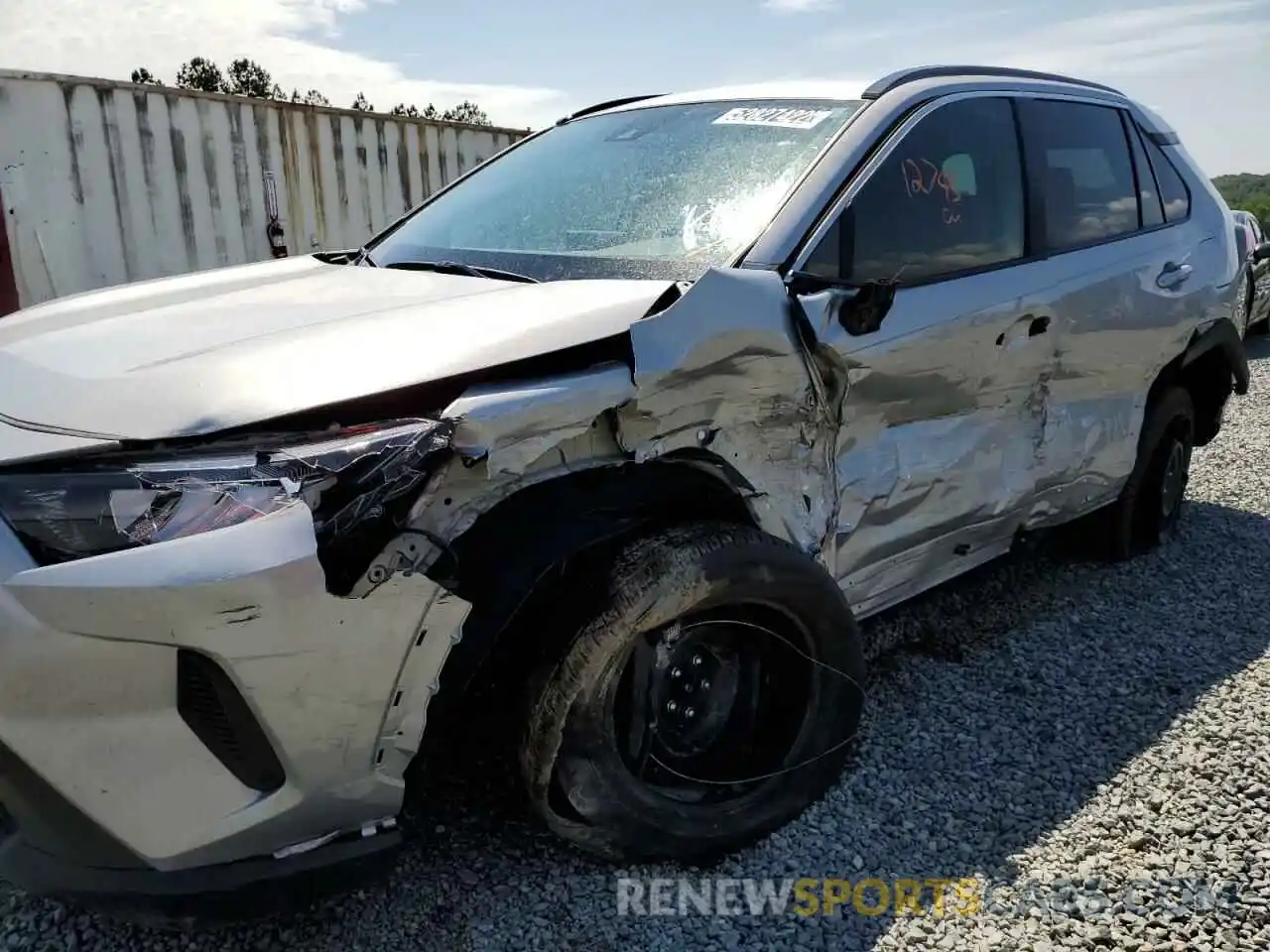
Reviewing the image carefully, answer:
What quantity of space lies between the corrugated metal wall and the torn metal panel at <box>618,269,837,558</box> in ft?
21.5

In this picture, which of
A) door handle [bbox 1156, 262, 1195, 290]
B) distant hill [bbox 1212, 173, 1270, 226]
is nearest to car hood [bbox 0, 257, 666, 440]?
door handle [bbox 1156, 262, 1195, 290]

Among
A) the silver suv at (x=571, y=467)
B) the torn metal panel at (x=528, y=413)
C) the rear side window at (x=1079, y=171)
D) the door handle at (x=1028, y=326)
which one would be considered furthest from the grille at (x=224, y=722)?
the rear side window at (x=1079, y=171)

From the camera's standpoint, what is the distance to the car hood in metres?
1.73

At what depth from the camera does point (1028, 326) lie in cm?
303

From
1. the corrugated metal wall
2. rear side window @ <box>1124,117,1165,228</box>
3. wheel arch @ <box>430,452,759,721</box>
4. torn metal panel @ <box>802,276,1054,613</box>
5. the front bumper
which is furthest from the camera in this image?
the corrugated metal wall

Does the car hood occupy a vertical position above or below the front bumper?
above

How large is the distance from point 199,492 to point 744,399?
1151 mm

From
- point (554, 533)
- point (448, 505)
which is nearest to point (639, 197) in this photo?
point (554, 533)

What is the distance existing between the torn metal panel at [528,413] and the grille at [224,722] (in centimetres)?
54

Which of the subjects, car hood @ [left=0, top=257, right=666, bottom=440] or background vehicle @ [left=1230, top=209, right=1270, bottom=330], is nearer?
car hood @ [left=0, top=257, right=666, bottom=440]

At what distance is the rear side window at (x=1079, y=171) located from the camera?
3.28 metres

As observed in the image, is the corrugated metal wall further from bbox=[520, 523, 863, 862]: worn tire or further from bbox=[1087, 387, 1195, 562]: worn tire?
bbox=[1087, 387, 1195, 562]: worn tire

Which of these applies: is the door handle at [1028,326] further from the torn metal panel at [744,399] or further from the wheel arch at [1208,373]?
the wheel arch at [1208,373]

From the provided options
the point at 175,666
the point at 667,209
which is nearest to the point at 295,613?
the point at 175,666
